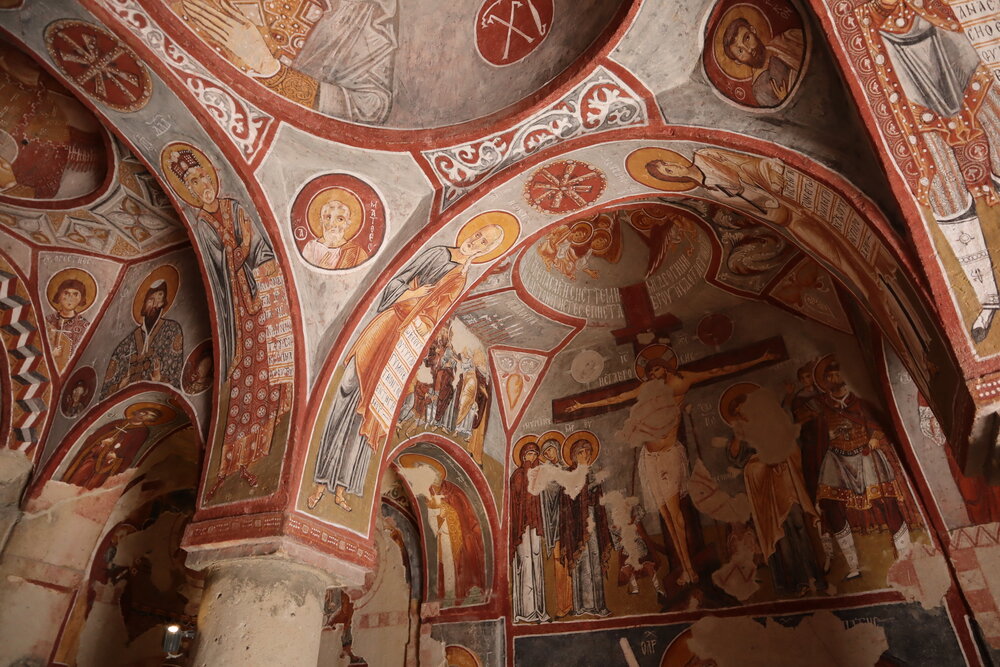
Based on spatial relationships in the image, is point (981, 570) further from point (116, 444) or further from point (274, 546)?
point (116, 444)

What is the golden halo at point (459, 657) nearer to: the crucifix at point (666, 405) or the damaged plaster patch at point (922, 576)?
the crucifix at point (666, 405)

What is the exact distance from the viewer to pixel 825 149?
5262mm

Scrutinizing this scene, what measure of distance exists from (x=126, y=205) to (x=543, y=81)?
16.2 feet

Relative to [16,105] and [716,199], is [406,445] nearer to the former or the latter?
[716,199]

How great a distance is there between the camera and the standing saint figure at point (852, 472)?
23.4ft

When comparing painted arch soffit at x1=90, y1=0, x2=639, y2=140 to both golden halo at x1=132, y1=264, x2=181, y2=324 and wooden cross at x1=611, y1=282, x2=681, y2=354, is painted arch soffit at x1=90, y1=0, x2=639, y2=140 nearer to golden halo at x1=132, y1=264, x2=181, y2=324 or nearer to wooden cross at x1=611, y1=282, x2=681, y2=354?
golden halo at x1=132, y1=264, x2=181, y2=324

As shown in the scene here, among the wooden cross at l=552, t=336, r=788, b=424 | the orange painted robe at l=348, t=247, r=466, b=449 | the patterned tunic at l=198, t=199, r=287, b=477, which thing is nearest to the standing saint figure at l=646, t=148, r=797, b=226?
the orange painted robe at l=348, t=247, r=466, b=449

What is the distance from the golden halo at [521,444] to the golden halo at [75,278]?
5816 millimetres

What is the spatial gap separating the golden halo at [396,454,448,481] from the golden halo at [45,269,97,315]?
14.2 ft

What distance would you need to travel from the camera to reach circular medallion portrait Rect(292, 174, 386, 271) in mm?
6578

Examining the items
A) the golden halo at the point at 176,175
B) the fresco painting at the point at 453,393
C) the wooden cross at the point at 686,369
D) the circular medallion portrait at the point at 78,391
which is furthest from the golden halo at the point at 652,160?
the circular medallion portrait at the point at 78,391

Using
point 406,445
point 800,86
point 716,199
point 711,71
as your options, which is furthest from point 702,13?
point 406,445

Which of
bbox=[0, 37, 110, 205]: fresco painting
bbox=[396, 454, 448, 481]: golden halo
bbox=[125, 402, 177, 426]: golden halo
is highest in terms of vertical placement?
bbox=[0, 37, 110, 205]: fresco painting

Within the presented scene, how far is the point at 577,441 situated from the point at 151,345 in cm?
558
